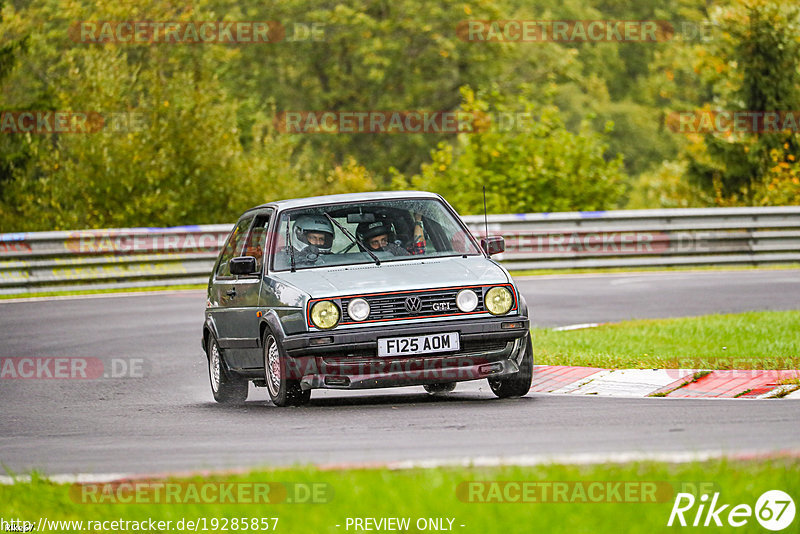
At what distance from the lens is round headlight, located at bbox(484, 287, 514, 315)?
32.7 feet

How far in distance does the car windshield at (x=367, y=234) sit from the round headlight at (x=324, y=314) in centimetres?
86

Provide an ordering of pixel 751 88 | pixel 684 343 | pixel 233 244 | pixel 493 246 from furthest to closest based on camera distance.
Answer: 1. pixel 751 88
2. pixel 684 343
3. pixel 233 244
4. pixel 493 246

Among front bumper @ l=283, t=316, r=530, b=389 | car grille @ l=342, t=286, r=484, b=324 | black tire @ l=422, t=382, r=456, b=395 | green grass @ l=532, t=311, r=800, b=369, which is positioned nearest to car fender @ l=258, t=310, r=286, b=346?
front bumper @ l=283, t=316, r=530, b=389

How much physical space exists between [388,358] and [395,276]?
712 mm

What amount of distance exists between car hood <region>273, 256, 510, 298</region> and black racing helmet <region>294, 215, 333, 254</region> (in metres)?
0.32

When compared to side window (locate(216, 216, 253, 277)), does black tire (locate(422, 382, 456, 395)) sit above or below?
below

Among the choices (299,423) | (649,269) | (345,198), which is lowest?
(649,269)

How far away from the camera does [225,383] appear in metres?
11.5

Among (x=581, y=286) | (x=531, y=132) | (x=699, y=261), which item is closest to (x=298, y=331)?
(x=581, y=286)

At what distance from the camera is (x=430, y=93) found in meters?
56.6

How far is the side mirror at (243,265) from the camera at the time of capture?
35.4ft

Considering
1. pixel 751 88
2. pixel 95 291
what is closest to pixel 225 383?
pixel 95 291

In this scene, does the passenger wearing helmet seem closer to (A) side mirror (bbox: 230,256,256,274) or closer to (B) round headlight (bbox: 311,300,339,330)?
(A) side mirror (bbox: 230,256,256,274)

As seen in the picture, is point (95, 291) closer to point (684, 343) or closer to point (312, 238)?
point (684, 343)
